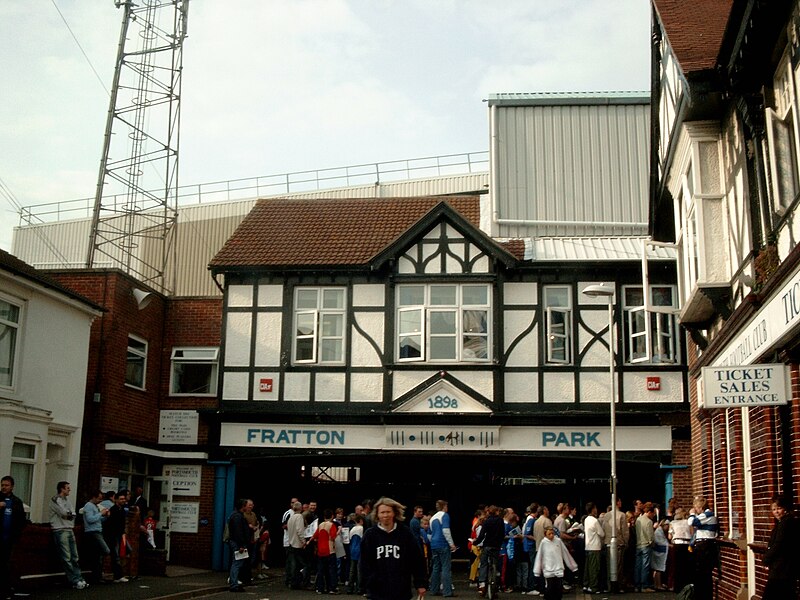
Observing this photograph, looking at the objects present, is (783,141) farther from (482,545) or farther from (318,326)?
(318,326)

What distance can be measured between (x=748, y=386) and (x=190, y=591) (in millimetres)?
11238

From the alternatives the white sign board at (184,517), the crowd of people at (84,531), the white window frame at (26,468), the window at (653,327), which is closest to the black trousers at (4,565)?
the crowd of people at (84,531)

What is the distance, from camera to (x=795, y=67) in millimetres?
10352

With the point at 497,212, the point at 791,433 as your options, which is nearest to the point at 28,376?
the point at 497,212

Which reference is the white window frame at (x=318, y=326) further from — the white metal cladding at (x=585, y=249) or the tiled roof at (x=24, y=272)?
the tiled roof at (x=24, y=272)

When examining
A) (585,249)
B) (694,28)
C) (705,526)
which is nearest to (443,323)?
(585,249)

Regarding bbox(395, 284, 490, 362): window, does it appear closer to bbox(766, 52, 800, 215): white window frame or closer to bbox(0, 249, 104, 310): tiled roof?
bbox(0, 249, 104, 310): tiled roof

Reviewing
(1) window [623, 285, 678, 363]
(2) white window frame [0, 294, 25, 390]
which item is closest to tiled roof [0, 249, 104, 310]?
(2) white window frame [0, 294, 25, 390]

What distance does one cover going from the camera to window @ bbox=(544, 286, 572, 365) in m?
25.0

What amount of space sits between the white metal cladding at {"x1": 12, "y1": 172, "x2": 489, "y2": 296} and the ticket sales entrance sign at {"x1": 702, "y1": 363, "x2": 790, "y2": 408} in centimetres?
2955

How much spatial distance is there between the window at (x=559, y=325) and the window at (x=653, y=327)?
4.52ft

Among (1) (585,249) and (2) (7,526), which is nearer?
(2) (7,526)

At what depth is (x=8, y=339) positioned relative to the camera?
64.8 feet

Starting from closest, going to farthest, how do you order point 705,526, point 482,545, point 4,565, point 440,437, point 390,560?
point 390,560 → point 4,565 → point 705,526 → point 482,545 → point 440,437
